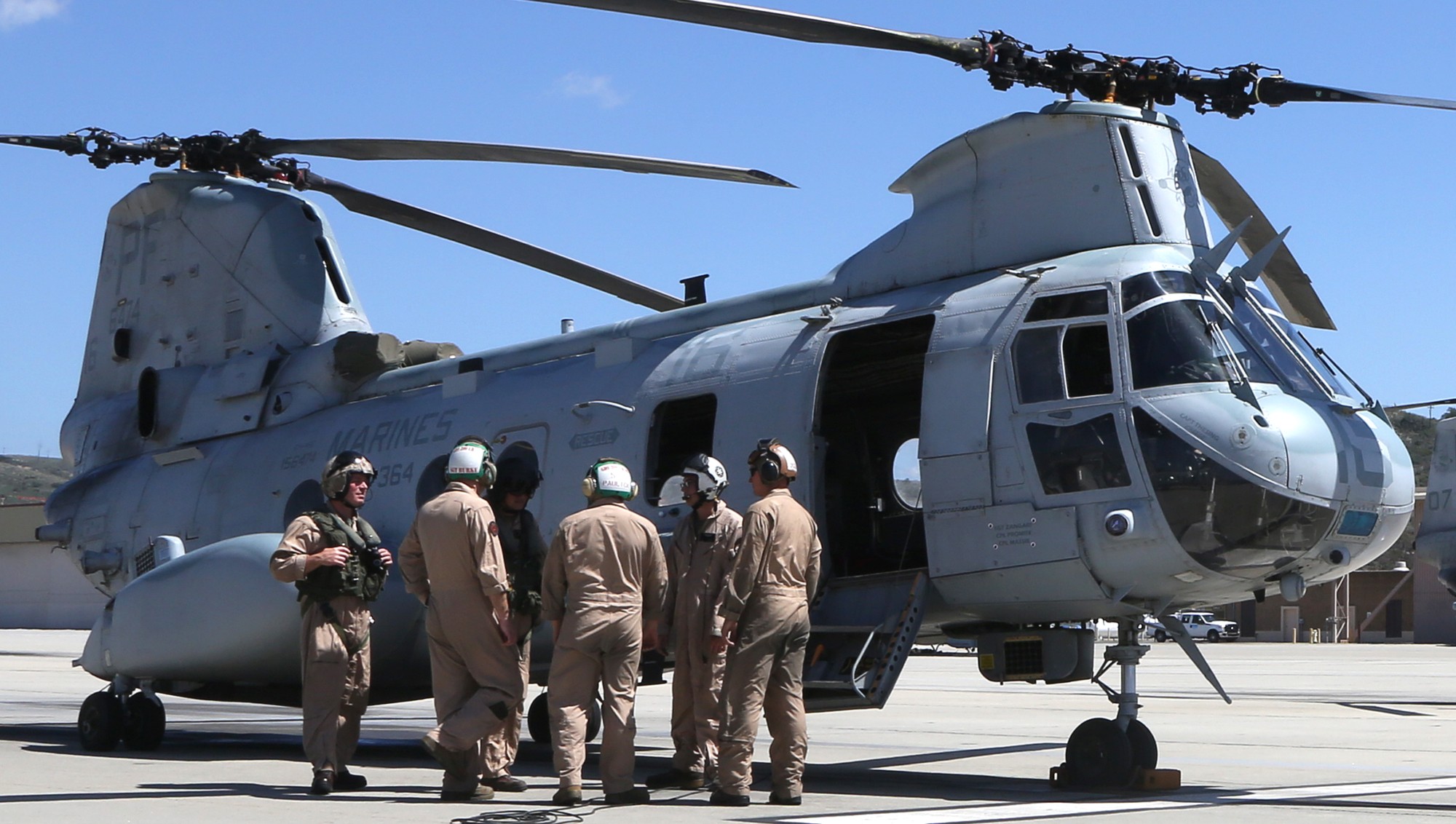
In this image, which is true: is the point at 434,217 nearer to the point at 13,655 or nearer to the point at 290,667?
the point at 290,667

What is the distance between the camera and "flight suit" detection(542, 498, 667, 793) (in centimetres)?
825

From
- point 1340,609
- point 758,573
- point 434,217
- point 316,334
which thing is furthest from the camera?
point 1340,609

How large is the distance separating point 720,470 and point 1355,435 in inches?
145

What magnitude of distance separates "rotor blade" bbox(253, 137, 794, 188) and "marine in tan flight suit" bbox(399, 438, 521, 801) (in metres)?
5.15

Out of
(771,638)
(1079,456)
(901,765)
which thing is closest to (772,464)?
(771,638)

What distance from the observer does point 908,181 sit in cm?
1095

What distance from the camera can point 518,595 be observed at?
903 cm

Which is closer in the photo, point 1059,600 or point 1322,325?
point 1059,600

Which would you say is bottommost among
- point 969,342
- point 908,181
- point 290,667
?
point 290,667

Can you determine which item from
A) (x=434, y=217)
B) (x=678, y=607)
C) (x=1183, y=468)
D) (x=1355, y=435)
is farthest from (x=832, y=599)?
(x=434, y=217)

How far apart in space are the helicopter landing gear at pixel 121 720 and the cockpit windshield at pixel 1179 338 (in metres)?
7.77

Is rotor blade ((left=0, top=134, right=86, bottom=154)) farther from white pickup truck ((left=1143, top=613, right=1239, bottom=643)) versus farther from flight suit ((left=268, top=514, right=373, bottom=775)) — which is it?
white pickup truck ((left=1143, top=613, right=1239, bottom=643))

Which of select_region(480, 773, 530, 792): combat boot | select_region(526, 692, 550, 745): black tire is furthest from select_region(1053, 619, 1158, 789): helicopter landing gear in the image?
select_region(526, 692, 550, 745): black tire

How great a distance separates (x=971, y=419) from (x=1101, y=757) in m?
2.12
